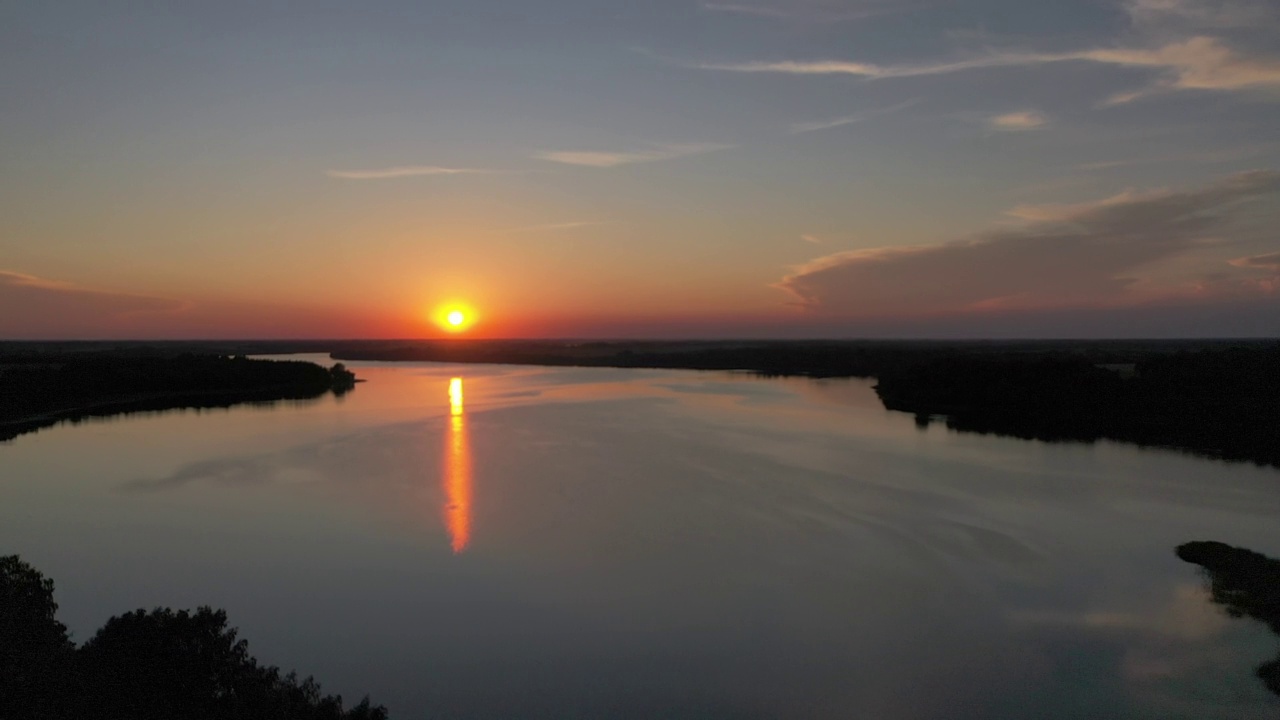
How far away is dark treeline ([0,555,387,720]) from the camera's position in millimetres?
5895

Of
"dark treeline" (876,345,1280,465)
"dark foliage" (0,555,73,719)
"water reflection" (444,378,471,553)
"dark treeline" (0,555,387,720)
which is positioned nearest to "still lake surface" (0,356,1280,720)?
"water reflection" (444,378,471,553)

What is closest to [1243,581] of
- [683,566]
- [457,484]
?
[683,566]

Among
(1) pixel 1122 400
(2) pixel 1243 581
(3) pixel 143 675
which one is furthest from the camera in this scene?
(1) pixel 1122 400

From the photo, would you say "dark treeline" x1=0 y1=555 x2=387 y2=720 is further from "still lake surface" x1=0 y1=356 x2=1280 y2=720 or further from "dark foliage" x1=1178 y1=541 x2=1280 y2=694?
"dark foliage" x1=1178 y1=541 x2=1280 y2=694

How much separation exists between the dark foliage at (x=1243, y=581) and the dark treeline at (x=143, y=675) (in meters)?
9.29

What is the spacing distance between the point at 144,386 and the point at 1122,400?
44.2 meters

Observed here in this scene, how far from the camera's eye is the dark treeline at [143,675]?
589 cm

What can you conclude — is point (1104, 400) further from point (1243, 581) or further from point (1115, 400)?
point (1243, 581)

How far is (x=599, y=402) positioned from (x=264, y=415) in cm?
1449

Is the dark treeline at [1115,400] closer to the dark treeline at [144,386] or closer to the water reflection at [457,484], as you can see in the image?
the water reflection at [457,484]

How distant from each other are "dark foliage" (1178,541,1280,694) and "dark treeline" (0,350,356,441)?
108ft

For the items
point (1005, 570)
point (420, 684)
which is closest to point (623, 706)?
point (420, 684)

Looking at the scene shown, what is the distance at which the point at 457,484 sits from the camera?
19922 millimetres

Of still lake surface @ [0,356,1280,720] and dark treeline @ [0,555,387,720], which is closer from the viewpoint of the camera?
dark treeline @ [0,555,387,720]
